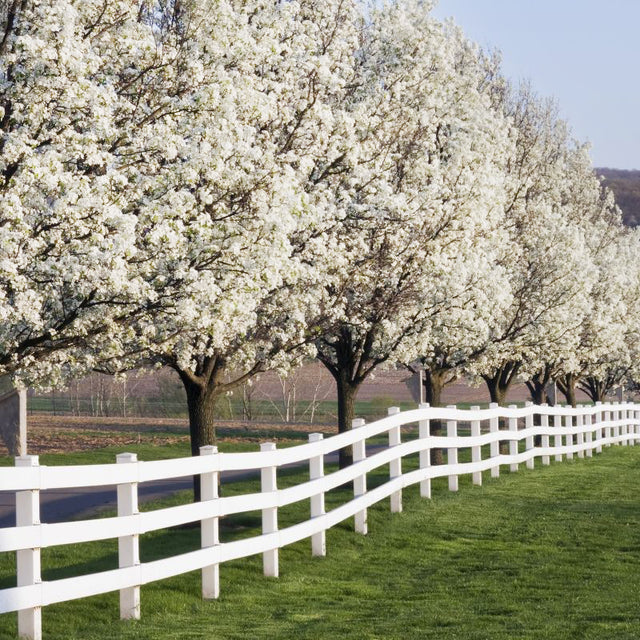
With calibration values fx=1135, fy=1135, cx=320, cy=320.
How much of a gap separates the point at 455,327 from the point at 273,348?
6.62 m

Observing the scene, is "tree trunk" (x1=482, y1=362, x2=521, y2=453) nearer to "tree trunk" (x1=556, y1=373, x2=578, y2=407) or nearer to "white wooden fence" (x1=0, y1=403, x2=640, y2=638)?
"tree trunk" (x1=556, y1=373, x2=578, y2=407)

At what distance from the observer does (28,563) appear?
789 cm

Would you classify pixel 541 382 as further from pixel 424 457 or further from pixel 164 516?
pixel 164 516

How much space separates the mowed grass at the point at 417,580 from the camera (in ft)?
28.7

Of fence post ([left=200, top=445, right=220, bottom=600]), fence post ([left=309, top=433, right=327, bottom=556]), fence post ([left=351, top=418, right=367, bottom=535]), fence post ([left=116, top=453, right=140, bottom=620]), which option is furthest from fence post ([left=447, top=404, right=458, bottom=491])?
fence post ([left=116, top=453, right=140, bottom=620])

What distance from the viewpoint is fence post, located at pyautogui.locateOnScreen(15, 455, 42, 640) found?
788 cm

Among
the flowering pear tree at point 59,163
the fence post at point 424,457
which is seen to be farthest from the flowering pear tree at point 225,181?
the fence post at point 424,457

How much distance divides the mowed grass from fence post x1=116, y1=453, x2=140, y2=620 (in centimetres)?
16

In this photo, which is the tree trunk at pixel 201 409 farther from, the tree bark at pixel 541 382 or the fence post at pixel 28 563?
the tree bark at pixel 541 382

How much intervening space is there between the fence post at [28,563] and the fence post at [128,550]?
3.53 feet

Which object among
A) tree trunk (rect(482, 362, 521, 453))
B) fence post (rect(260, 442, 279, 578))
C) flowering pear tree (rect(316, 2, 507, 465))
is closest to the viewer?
fence post (rect(260, 442, 279, 578))

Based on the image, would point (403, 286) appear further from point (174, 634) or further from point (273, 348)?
point (174, 634)

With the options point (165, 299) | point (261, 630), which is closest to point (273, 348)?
point (165, 299)

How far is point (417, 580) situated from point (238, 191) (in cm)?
479
